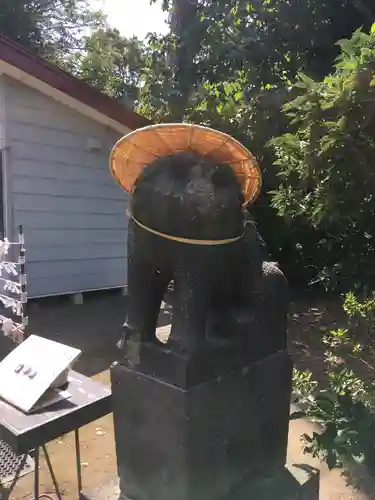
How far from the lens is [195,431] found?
1795 mm

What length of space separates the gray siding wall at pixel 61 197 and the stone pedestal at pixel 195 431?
4.91 metres

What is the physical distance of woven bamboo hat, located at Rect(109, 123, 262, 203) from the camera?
1.67 meters

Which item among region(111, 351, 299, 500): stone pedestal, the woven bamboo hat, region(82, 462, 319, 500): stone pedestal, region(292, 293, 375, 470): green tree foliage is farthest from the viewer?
region(292, 293, 375, 470): green tree foliage

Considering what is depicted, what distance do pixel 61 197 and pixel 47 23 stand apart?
1479cm

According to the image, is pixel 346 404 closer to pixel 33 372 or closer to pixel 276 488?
pixel 276 488

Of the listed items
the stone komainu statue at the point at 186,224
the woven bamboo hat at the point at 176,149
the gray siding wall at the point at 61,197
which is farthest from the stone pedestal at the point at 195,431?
the gray siding wall at the point at 61,197

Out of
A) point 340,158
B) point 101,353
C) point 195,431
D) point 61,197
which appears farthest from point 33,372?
point 61,197

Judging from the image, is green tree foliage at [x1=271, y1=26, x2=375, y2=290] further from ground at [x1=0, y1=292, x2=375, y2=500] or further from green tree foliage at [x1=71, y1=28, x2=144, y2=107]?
green tree foliage at [x1=71, y1=28, x2=144, y2=107]

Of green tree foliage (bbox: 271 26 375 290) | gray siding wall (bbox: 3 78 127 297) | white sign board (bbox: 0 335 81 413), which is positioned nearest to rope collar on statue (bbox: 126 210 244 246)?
white sign board (bbox: 0 335 81 413)

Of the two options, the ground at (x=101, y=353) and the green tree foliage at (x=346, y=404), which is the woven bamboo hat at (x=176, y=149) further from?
the ground at (x=101, y=353)

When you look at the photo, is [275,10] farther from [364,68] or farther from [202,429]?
[202,429]

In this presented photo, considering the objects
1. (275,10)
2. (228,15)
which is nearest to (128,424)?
(275,10)

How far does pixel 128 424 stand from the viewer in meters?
1.96

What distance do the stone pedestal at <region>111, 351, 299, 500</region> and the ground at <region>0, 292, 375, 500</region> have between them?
1.98 ft
